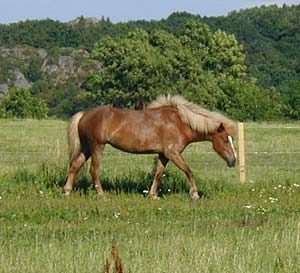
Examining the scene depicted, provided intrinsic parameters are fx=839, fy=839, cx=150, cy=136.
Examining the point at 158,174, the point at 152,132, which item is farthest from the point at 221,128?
the point at 158,174

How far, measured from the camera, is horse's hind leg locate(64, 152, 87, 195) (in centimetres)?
1400

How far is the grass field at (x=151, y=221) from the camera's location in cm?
696

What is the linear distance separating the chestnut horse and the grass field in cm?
57

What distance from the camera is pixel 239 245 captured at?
783 centimetres

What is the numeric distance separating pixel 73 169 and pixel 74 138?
594mm

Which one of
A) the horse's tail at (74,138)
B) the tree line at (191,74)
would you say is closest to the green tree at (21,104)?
the tree line at (191,74)

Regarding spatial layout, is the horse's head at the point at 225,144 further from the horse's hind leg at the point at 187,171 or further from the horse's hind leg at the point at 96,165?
the horse's hind leg at the point at 96,165

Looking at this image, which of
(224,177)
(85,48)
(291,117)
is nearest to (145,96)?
(291,117)

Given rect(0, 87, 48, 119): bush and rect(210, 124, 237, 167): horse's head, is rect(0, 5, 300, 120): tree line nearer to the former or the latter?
rect(0, 87, 48, 119): bush

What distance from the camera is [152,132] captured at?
14.2 meters

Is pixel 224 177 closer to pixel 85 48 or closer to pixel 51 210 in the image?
pixel 51 210

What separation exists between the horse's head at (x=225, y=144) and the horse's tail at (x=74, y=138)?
2312 millimetres

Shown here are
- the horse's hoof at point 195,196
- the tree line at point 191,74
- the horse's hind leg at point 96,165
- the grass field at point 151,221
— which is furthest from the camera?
the tree line at point 191,74

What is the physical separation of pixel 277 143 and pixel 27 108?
175ft
